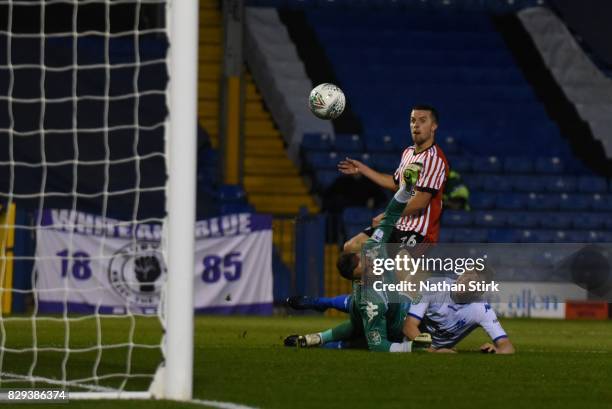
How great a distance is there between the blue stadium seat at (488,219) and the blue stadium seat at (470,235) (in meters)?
0.43

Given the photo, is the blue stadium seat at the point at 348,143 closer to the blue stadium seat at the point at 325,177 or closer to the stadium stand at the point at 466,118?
the stadium stand at the point at 466,118

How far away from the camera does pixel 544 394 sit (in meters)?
6.73

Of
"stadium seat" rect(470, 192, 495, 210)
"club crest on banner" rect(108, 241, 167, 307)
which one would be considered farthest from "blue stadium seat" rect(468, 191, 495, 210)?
"club crest on banner" rect(108, 241, 167, 307)

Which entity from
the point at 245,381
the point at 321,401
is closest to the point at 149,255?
the point at 245,381

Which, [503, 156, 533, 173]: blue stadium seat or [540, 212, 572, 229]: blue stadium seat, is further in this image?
[503, 156, 533, 173]: blue stadium seat

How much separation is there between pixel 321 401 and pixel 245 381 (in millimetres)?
1005

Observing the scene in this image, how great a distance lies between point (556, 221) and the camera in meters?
21.3

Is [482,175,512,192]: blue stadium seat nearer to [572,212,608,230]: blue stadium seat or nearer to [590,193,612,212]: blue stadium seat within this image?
[572,212,608,230]: blue stadium seat

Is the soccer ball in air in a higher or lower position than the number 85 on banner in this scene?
higher

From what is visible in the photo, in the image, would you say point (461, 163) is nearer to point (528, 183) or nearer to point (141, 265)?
point (528, 183)

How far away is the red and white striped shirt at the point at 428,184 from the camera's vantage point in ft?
32.9

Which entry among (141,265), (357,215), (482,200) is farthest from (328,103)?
(482,200)

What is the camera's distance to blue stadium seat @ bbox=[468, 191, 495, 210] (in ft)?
70.4

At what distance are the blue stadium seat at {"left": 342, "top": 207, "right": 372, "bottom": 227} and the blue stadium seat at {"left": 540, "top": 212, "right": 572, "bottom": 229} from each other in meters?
2.94
